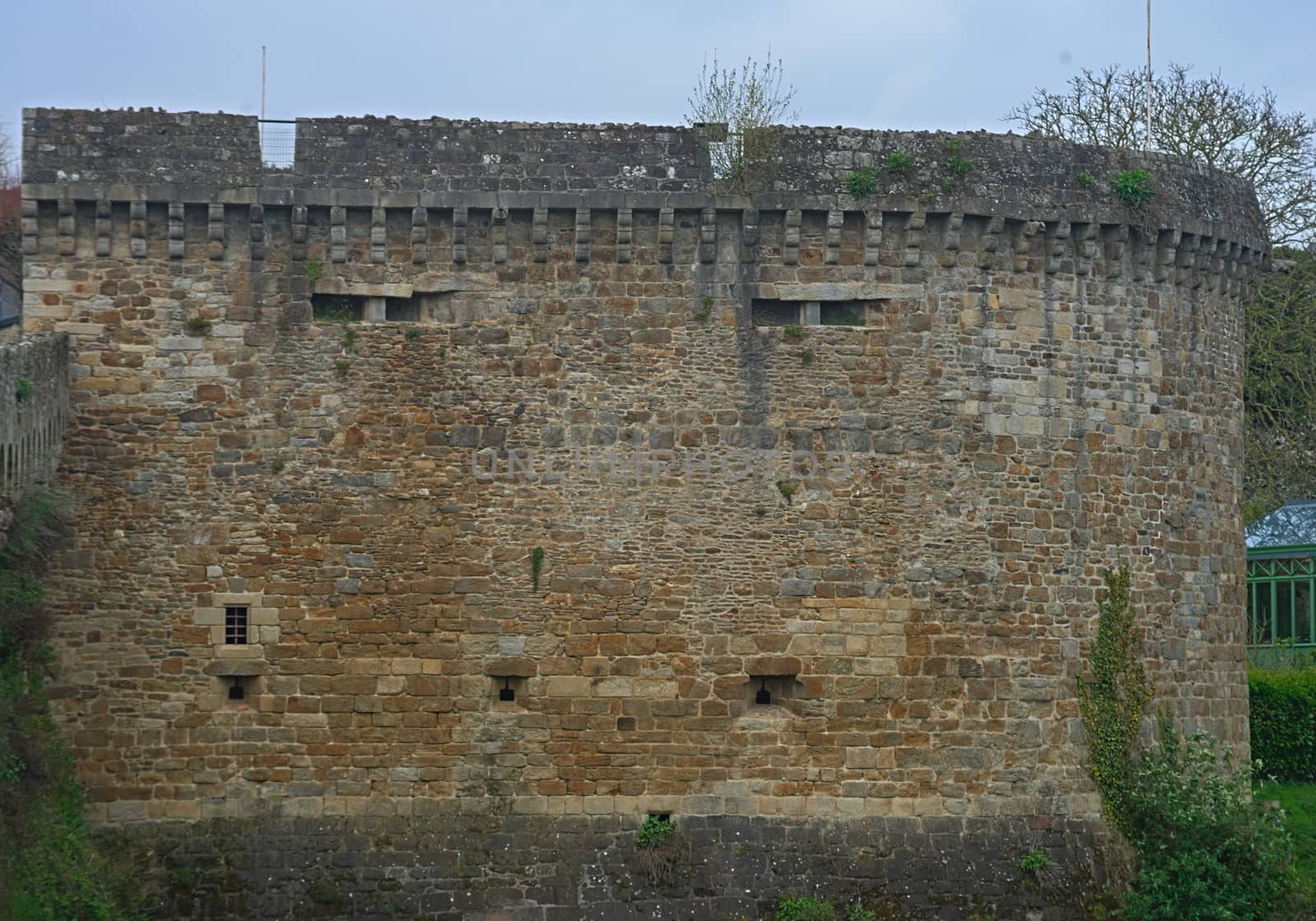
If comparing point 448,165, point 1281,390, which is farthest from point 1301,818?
point 1281,390

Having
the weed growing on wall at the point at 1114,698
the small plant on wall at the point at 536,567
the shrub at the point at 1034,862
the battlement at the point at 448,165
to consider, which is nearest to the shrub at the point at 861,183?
the battlement at the point at 448,165

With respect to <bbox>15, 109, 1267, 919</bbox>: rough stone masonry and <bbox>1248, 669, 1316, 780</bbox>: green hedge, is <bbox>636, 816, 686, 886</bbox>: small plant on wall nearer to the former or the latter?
<bbox>15, 109, 1267, 919</bbox>: rough stone masonry

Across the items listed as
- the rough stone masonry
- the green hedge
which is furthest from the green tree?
the rough stone masonry

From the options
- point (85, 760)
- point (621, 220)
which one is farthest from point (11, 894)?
point (621, 220)

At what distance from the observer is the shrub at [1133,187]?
16.3 m

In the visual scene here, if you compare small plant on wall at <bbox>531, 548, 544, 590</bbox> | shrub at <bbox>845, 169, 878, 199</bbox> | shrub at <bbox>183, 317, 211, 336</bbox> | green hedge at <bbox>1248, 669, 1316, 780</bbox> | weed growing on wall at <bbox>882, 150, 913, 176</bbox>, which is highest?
weed growing on wall at <bbox>882, 150, 913, 176</bbox>

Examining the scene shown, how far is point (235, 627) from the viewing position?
15.1 meters

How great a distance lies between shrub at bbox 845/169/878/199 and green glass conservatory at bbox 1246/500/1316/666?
11250 mm

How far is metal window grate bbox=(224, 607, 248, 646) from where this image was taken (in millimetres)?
15055

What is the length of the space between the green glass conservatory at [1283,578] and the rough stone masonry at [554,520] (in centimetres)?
968

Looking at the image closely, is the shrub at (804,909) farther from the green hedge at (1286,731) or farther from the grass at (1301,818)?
the green hedge at (1286,731)

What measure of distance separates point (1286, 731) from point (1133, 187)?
6.99 metres

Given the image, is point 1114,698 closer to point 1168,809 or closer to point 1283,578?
point 1168,809

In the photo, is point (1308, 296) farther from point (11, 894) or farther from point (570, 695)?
point (11, 894)
